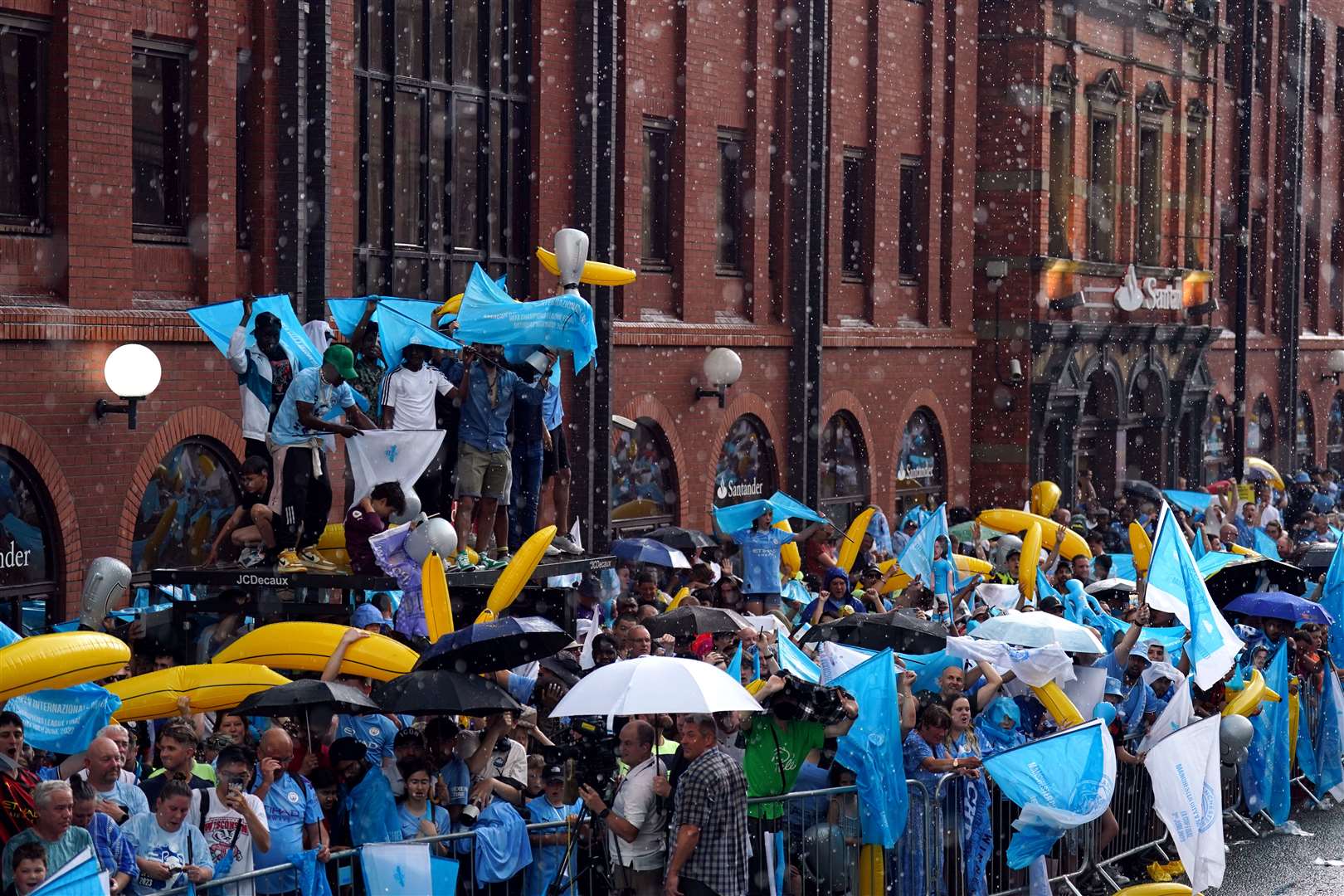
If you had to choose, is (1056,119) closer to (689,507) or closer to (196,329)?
(689,507)

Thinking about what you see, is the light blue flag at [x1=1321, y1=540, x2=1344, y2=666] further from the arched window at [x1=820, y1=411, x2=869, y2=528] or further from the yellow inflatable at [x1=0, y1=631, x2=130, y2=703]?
the yellow inflatable at [x1=0, y1=631, x2=130, y2=703]

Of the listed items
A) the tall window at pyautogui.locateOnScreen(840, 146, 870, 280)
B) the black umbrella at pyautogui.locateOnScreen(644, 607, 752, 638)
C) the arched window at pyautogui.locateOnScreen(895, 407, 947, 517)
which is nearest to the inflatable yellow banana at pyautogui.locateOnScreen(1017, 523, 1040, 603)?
the black umbrella at pyautogui.locateOnScreen(644, 607, 752, 638)

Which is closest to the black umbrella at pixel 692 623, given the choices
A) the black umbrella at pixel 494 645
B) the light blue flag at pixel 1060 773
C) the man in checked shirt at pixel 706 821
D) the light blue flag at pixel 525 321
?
the light blue flag at pixel 525 321

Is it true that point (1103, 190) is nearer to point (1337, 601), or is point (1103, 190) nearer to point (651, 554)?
point (1337, 601)

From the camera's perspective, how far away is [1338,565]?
58.1 feet

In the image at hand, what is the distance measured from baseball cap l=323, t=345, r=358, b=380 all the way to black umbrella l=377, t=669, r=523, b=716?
10.5 ft

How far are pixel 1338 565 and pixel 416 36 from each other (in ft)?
31.0

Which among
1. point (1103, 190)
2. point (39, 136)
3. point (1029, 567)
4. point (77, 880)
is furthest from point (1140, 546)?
point (1103, 190)

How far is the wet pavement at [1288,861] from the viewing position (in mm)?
13641

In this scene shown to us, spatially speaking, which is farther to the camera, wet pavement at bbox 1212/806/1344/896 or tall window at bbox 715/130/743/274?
tall window at bbox 715/130/743/274

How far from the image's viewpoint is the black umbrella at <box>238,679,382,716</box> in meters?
9.93

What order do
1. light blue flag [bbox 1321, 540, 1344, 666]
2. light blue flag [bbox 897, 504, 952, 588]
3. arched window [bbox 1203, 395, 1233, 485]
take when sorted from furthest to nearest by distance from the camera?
1. arched window [bbox 1203, 395, 1233, 485]
2. light blue flag [bbox 897, 504, 952, 588]
3. light blue flag [bbox 1321, 540, 1344, 666]

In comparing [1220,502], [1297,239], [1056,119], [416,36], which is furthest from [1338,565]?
[1297,239]

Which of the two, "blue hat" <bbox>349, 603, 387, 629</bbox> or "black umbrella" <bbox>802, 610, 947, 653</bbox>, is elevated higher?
"blue hat" <bbox>349, 603, 387, 629</bbox>
